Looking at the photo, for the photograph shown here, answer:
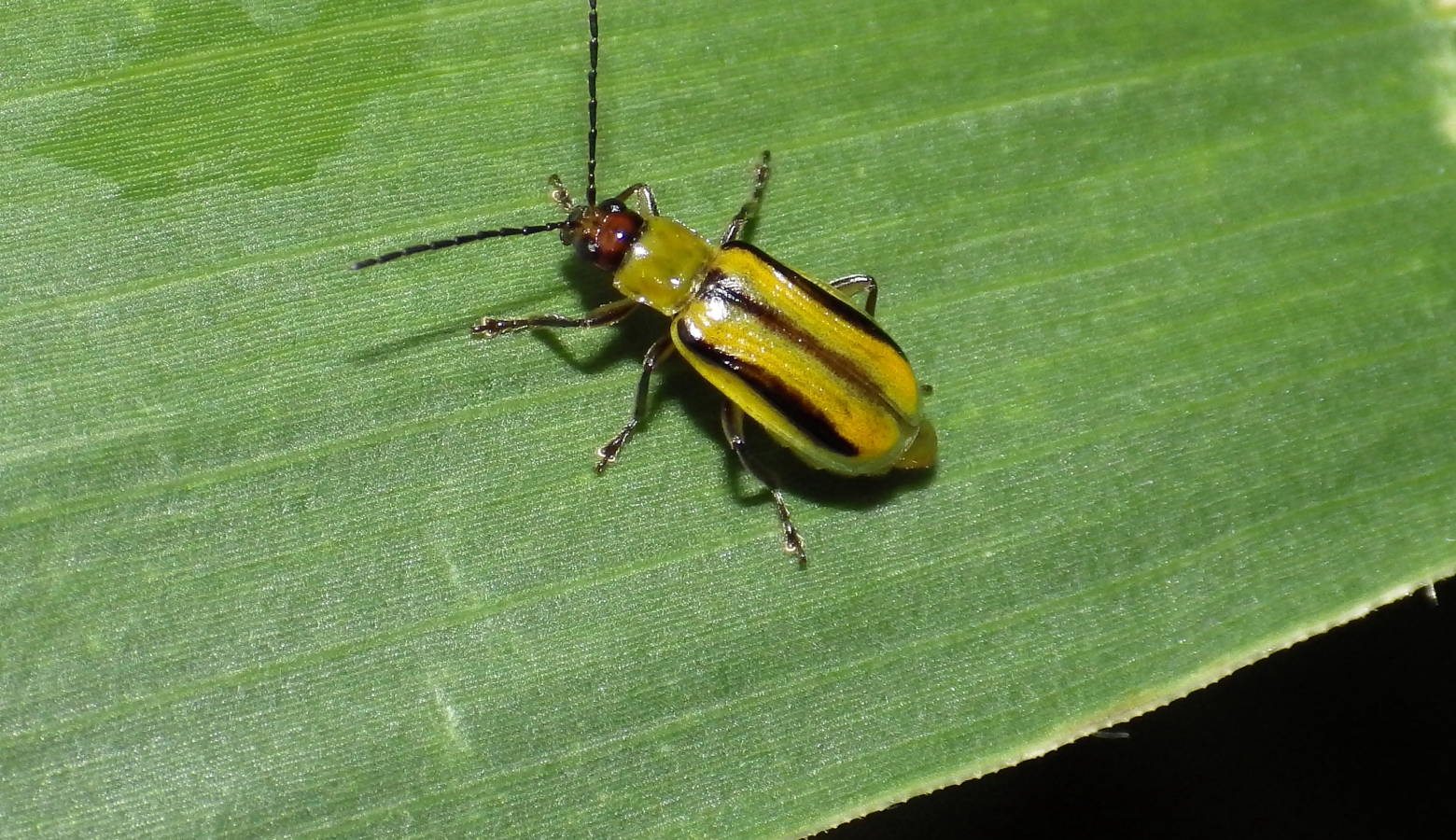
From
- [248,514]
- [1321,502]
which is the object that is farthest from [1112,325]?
[248,514]

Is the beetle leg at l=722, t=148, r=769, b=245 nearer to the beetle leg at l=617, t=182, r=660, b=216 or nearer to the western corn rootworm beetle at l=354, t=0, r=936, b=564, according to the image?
the western corn rootworm beetle at l=354, t=0, r=936, b=564

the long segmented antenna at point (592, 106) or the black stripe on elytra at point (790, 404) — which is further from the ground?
the long segmented antenna at point (592, 106)

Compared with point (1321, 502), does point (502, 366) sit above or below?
above

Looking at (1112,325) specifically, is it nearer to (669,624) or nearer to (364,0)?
(669,624)

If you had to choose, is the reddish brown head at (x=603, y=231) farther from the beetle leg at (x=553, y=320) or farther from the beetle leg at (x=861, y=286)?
the beetle leg at (x=861, y=286)

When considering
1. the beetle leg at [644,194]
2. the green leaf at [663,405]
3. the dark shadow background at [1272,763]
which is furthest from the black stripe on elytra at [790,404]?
the dark shadow background at [1272,763]

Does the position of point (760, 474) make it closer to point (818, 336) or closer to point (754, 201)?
point (818, 336)

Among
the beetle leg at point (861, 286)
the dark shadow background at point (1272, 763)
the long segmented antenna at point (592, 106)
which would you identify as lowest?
the dark shadow background at point (1272, 763)

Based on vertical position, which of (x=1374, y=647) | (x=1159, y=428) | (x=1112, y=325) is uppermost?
(x=1112, y=325)
